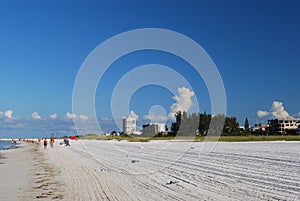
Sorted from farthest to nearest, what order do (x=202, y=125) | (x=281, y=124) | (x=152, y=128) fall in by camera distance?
(x=281, y=124), (x=202, y=125), (x=152, y=128)

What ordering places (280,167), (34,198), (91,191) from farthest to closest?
(280,167) < (91,191) < (34,198)

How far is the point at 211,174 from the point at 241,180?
226 centimetres

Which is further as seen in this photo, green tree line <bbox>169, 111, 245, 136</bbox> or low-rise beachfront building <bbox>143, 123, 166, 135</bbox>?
→ green tree line <bbox>169, 111, 245, 136</bbox>

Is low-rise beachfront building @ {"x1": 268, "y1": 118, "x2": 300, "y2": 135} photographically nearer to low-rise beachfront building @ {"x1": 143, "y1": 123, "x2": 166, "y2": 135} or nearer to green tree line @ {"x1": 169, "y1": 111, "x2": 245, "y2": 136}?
green tree line @ {"x1": 169, "y1": 111, "x2": 245, "y2": 136}

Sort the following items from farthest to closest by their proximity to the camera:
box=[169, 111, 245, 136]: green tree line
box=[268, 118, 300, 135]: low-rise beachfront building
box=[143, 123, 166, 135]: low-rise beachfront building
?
box=[268, 118, 300, 135]: low-rise beachfront building → box=[169, 111, 245, 136]: green tree line → box=[143, 123, 166, 135]: low-rise beachfront building

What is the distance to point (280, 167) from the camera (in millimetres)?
14922

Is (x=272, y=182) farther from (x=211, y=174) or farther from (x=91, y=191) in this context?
(x=91, y=191)

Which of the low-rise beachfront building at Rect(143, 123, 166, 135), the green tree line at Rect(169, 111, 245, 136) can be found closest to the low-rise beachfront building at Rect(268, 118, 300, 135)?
the green tree line at Rect(169, 111, 245, 136)

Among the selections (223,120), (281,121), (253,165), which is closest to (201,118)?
(223,120)

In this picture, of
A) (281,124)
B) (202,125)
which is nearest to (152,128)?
(202,125)

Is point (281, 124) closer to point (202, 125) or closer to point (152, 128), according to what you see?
point (202, 125)

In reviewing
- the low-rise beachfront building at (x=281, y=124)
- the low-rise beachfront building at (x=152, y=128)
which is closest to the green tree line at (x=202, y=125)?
the low-rise beachfront building at (x=152, y=128)

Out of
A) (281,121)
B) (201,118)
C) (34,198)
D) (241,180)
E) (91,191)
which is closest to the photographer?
(34,198)

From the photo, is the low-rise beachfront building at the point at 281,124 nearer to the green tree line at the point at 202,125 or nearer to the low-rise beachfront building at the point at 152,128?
the green tree line at the point at 202,125
